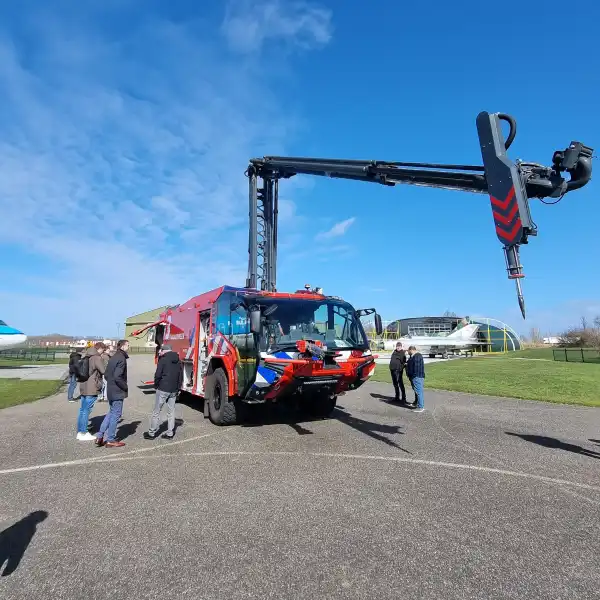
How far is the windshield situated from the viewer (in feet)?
27.1

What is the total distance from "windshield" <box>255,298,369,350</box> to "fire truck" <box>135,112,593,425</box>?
2 cm

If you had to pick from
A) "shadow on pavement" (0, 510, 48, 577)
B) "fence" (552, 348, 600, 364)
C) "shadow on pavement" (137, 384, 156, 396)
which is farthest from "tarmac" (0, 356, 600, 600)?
"fence" (552, 348, 600, 364)

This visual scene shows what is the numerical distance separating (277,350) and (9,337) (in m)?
21.2

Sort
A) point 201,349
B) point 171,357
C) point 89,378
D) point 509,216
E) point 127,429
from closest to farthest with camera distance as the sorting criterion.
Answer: point 509,216 → point 89,378 → point 171,357 → point 127,429 → point 201,349

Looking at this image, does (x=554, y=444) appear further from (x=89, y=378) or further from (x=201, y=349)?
(x=89, y=378)

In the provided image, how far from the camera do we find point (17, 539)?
3.85 meters

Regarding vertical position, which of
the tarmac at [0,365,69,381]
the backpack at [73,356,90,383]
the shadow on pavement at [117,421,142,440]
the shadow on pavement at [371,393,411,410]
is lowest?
the shadow on pavement at [117,421,142,440]

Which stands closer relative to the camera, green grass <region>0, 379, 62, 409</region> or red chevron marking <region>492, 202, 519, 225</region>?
red chevron marking <region>492, 202, 519, 225</region>

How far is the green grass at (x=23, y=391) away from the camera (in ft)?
43.1

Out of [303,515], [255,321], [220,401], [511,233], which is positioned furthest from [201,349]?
[511,233]

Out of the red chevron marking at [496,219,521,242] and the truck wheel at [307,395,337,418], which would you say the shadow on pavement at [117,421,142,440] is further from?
the red chevron marking at [496,219,521,242]

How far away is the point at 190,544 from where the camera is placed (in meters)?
3.74

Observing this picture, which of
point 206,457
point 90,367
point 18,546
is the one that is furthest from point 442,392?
point 18,546

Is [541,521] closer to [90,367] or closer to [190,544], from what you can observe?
[190,544]
